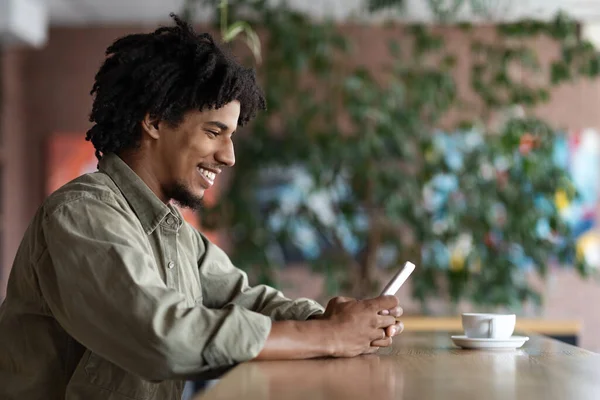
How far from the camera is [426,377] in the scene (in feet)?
3.82

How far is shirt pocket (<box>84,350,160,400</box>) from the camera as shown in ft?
4.58

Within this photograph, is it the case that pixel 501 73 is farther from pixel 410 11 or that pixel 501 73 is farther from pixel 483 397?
pixel 483 397

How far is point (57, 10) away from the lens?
18.6 feet

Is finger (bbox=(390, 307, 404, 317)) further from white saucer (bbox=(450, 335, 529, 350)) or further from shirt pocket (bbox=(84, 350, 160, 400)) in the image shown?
shirt pocket (bbox=(84, 350, 160, 400))

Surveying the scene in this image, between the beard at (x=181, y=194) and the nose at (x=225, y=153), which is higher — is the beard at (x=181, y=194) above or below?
below

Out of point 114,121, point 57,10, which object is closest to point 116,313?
point 114,121

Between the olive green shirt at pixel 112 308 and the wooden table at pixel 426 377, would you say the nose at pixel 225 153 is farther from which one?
the wooden table at pixel 426 377

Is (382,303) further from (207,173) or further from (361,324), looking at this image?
(207,173)

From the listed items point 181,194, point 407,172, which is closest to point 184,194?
point 181,194

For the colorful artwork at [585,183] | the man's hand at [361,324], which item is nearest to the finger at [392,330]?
the man's hand at [361,324]

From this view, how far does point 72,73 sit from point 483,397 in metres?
5.30

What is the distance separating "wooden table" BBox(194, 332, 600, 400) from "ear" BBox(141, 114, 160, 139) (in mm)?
484

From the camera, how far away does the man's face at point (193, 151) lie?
157 cm

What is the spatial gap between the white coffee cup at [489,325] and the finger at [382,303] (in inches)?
7.1
